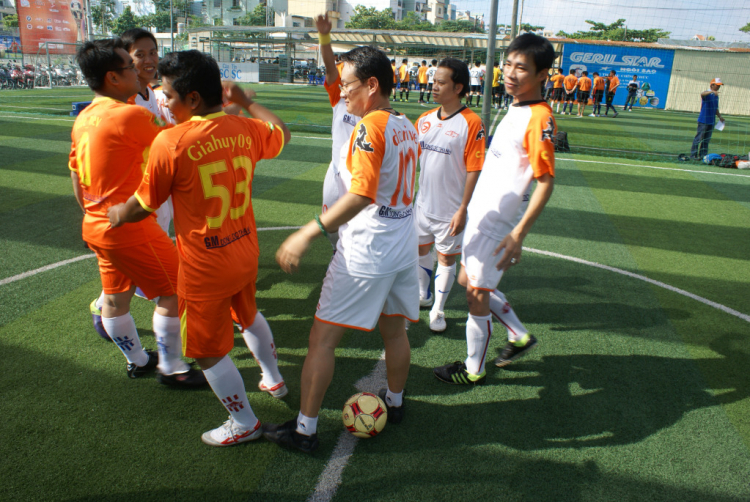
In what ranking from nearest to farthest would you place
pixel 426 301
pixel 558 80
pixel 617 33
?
pixel 426 301 < pixel 558 80 < pixel 617 33

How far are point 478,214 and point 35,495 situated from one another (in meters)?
2.90

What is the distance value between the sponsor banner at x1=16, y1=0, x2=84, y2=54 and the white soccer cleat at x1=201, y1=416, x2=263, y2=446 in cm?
3606

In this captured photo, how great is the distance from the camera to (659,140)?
16.1m


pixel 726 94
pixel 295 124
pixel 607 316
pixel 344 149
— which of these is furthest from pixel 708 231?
pixel 726 94

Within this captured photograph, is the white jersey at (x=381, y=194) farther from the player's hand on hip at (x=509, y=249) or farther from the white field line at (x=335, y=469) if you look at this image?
the white field line at (x=335, y=469)

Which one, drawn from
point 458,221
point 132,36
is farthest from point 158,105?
point 458,221

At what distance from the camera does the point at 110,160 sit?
9.23 ft

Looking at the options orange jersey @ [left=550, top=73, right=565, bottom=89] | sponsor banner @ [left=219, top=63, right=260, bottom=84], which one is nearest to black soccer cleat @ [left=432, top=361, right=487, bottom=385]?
orange jersey @ [left=550, top=73, right=565, bottom=89]

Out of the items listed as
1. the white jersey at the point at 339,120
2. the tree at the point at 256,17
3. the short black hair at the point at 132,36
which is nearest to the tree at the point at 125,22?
the tree at the point at 256,17

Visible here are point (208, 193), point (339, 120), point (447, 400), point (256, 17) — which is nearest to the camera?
point (208, 193)

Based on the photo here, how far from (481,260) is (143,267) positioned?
2.16m

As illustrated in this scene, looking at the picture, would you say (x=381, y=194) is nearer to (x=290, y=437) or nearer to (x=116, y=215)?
(x=116, y=215)

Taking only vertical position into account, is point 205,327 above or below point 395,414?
above

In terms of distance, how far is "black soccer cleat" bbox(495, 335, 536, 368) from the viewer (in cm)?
366
